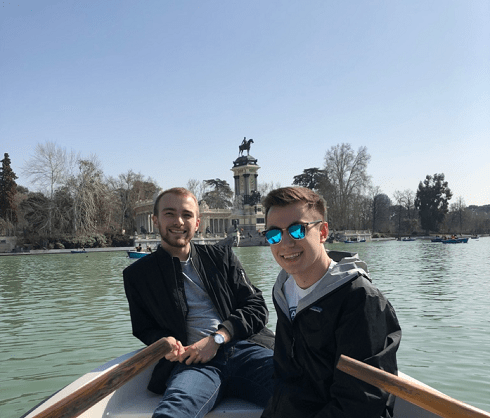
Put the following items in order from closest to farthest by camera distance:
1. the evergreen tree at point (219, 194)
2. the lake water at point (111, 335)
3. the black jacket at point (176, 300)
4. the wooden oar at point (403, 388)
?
the wooden oar at point (403, 388) < the black jacket at point (176, 300) < the lake water at point (111, 335) < the evergreen tree at point (219, 194)

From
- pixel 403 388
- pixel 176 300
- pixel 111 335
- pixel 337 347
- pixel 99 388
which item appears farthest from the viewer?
pixel 111 335

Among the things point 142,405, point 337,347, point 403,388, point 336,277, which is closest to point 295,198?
point 336,277

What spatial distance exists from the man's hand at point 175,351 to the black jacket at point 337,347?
0.68m

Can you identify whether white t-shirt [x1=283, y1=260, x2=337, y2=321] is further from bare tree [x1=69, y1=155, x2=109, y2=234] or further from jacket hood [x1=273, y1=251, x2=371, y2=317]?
bare tree [x1=69, y1=155, x2=109, y2=234]

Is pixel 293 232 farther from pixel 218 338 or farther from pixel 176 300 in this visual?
pixel 176 300

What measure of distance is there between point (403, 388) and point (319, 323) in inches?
15.3

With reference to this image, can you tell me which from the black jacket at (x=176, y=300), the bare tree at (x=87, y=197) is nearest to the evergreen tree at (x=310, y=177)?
the bare tree at (x=87, y=197)

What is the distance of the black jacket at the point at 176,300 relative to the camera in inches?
111

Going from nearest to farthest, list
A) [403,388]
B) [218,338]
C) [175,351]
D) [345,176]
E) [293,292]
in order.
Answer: [403,388], [293,292], [175,351], [218,338], [345,176]

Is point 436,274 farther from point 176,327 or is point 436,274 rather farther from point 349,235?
point 349,235

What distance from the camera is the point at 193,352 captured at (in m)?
2.58

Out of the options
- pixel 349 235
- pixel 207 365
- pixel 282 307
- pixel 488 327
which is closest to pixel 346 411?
pixel 282 307

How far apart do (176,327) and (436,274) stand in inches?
565

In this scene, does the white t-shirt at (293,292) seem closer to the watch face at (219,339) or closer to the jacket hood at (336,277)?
the jacket hood at (336,277)
